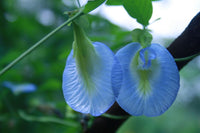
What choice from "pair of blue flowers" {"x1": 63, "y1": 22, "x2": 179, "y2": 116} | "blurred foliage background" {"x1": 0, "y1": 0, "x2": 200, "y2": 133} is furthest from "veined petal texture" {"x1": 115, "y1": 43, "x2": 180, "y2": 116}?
"blurred foliage background" {"x1": 0, "y1": 0, "x2": 200, "y2": 133}

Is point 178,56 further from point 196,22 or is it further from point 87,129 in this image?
point 87,129

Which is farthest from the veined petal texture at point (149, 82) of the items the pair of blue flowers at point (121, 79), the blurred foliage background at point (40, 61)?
the blurred foliage background at point (40, 61)

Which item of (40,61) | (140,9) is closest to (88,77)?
(140,9)

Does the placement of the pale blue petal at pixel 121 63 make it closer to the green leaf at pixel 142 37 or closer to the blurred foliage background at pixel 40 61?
the green leaf at pixel 142 37

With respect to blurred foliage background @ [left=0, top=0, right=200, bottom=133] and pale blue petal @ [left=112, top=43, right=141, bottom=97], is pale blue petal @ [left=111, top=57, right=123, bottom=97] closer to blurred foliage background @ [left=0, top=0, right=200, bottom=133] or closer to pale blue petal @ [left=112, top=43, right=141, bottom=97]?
pale blue petal @ [left=112, top=43, right=141, bottom=97]

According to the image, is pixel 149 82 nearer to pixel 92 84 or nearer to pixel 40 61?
pixel 92 84

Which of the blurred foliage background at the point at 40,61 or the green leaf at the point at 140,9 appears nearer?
the green leaf at the point at 140,9
